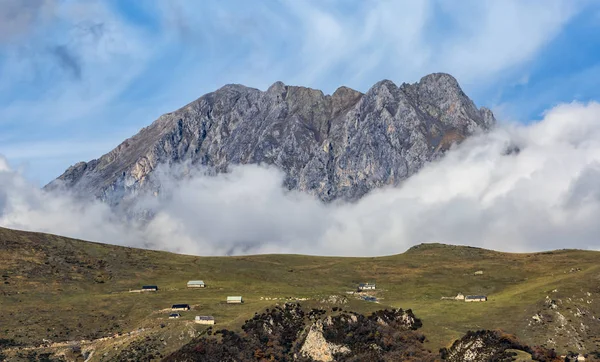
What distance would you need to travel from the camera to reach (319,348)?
11625 centimetres

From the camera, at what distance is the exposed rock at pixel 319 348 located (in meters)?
114

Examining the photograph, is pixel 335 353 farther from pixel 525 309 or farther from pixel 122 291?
pixel 122 291

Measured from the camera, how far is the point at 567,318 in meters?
145

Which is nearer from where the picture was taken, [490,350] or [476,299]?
[490,350]

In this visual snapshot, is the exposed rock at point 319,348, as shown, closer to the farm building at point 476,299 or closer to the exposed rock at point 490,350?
the exposed rock at point 490,350

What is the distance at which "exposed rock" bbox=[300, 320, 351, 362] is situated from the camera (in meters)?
114

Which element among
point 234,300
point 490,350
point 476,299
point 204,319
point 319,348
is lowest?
point 490,350

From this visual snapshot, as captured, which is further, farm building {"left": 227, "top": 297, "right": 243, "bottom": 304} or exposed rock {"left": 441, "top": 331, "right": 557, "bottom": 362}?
farm building {"left": 227, "top": 297, "right": 243, "bottom": 304}

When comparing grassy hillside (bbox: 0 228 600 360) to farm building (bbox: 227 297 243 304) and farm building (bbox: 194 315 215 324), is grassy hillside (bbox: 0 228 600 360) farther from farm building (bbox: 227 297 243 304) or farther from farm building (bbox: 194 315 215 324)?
farm building (bbox: 227 297 243 304)

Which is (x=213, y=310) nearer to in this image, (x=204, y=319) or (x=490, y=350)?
(x=204, y=319)

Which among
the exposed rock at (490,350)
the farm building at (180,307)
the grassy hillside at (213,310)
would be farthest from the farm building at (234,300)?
the exposed rock at (490,350)

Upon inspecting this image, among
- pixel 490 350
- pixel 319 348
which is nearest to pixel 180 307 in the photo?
pixel 319 348

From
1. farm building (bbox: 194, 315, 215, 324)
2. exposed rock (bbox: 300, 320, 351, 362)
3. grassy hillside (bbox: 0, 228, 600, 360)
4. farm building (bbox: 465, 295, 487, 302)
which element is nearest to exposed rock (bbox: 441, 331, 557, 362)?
grassy hillside (bbox: 0, 228, 600, 360)

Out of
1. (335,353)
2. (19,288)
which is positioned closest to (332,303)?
(335,353)
